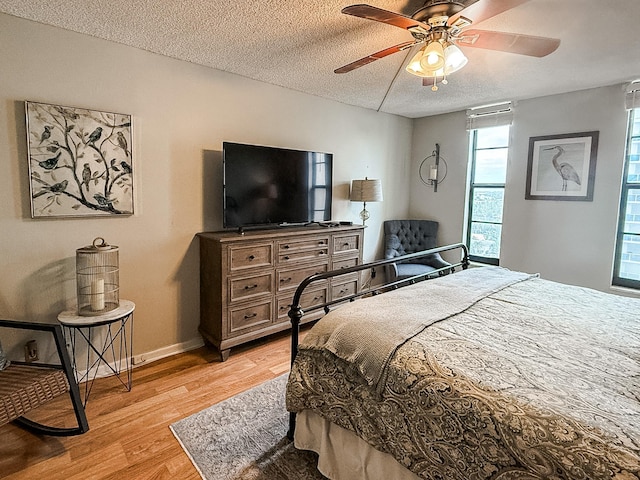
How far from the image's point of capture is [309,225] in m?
3.67

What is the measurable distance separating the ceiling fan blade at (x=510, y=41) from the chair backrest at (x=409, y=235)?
291cm

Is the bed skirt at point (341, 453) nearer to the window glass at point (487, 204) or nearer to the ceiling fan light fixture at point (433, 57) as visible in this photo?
the ceiling fan light fixture at point (433, 57)

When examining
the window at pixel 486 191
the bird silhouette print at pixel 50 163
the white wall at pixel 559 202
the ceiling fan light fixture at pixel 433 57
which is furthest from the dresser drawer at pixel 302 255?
the window at pixel 486 191

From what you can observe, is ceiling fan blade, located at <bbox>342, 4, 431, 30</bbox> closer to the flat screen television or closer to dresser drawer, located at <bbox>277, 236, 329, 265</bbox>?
the flat screen television

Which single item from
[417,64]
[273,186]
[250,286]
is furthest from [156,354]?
Answer: [417,64]

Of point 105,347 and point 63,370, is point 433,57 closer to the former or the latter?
point 63,370

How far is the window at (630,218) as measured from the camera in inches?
127

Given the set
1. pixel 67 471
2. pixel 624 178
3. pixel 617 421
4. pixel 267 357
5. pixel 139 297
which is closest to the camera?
pixel 617 421

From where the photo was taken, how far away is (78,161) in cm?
237

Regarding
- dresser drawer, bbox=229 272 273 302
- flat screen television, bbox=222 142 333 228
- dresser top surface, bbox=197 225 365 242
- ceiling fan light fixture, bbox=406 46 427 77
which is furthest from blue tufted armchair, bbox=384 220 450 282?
ceiling fan light fixture, bbox=406 46 427 77

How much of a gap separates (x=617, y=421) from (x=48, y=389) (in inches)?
97.1

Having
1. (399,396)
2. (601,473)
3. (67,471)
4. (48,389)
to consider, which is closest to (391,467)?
(399,396)

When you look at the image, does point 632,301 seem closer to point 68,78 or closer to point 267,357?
point 267,357

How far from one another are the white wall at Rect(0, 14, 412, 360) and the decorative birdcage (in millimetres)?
192
